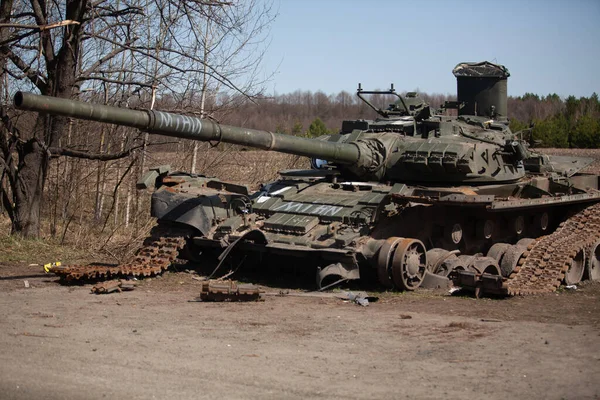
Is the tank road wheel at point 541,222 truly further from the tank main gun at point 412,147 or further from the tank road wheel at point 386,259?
the tank road wheel at point 386,259

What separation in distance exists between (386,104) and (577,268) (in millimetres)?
17550

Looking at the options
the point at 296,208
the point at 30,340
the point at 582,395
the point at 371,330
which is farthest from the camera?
the point at 296,208

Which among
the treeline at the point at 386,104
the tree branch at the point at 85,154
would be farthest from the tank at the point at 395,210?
the treeline at the point at 386,104

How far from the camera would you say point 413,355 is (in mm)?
7152

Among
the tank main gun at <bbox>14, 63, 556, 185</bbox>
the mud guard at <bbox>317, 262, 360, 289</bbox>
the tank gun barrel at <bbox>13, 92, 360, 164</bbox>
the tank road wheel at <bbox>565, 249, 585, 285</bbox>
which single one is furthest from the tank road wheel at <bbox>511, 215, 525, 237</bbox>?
the mud guard at <bbox>317, 262, 360, 289</bbox>

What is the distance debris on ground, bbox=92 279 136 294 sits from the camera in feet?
33.3

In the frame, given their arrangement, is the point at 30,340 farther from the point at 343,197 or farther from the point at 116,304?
the point at 343,197

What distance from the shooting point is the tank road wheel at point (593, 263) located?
12602mm

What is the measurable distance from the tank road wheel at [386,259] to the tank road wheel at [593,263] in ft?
12.2

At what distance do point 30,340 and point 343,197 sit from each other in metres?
5.31

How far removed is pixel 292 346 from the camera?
7.49m

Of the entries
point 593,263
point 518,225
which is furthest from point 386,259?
point 593,263

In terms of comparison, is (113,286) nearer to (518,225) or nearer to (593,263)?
(518,225)

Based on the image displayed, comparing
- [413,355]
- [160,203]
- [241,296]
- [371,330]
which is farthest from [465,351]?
[160,203]
